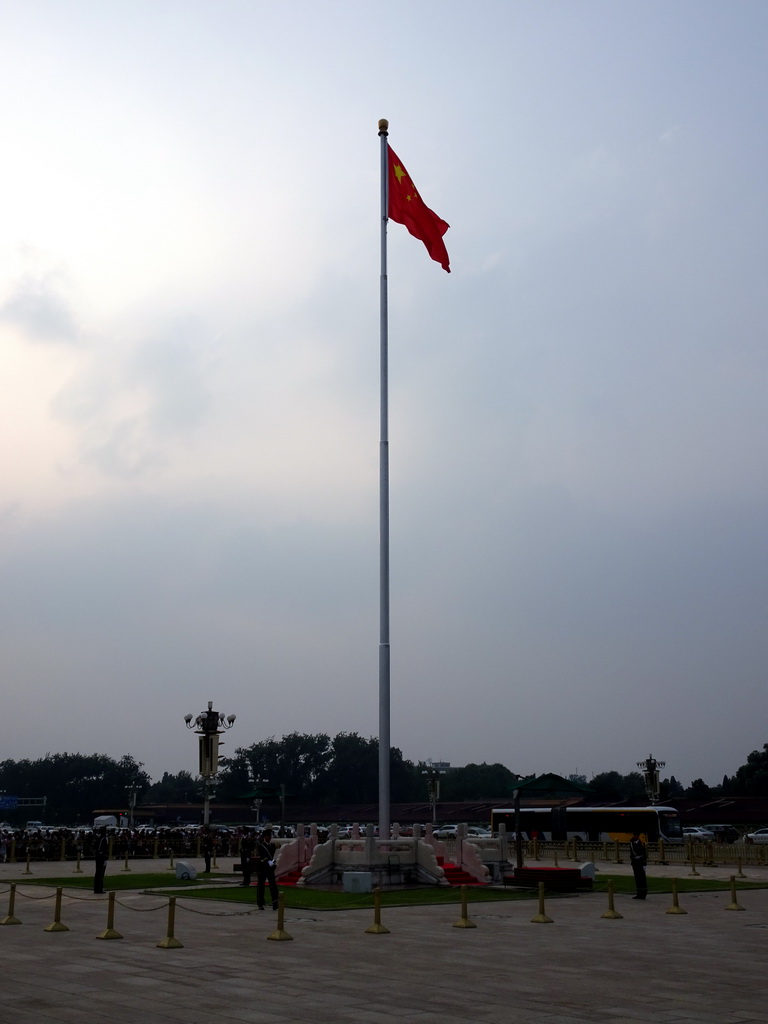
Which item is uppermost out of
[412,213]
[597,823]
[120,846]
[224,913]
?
[412,213]

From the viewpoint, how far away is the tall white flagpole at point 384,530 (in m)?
27.0

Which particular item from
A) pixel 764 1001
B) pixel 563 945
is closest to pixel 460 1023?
pixel 764 1001

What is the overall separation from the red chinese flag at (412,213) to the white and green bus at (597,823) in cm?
3591

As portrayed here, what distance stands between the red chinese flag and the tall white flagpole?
0.22 m

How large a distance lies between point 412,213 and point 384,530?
9.10m

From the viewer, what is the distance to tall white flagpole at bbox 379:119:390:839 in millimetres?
27000

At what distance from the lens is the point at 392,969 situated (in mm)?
15039

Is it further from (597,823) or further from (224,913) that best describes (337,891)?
(597,823)

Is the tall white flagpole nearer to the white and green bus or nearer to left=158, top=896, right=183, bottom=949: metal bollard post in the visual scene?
left=158, top=896, right=183, bottom=949: metal bollard post

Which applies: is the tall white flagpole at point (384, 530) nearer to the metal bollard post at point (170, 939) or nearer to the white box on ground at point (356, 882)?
the white box on ground at point (356, 882)

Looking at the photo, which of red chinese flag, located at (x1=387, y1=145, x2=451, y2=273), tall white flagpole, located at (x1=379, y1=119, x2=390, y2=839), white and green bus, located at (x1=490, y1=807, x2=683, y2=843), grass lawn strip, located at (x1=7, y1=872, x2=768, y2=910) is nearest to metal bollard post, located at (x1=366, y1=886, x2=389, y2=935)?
grass lawn strip, located at (x1=7, y1=872, x2=768, y2=910)

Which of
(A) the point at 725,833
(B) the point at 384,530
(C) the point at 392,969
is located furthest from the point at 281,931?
(A) the point at 725,833

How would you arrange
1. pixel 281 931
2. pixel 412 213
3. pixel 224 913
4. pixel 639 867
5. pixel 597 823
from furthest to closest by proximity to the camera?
pixel 597 823
pixel 412 213
pixel 639 867
pixel 224 913
pixel 281 931

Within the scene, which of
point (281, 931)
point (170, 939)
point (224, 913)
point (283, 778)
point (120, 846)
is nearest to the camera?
point (170, 939)
